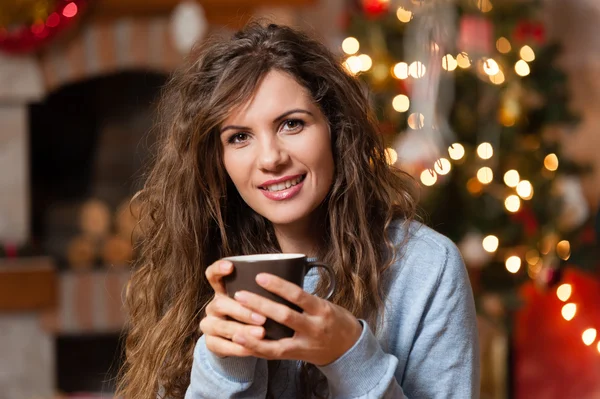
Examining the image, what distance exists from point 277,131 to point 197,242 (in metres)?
0.21

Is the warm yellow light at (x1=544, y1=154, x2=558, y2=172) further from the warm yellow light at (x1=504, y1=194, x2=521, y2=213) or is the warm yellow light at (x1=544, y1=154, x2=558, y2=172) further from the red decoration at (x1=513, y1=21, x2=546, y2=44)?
the red decoration at (x1=513, y1=21, x2=546, y2=44)

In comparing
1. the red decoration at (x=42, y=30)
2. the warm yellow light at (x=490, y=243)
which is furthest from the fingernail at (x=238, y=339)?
the red decoration at (x=42, y=30)

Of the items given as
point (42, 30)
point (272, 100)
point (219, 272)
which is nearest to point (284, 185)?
point (272, 100)

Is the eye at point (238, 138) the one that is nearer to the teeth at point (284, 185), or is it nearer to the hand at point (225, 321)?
the teeth at point (284, 185)

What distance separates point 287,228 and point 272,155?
0.52 ft

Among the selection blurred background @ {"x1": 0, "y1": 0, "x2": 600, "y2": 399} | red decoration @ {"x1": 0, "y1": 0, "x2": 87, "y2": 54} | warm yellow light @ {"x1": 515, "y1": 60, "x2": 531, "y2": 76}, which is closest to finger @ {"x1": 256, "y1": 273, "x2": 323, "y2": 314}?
blurred background @ {"x1": 0, "y1": 0, "x2": 600, "y2": 399}

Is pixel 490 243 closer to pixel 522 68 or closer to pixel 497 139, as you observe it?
pixel 497 139

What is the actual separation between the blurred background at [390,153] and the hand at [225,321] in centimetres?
134

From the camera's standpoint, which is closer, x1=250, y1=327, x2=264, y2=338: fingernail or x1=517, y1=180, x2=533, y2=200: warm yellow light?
x1=250, y1=327, x2=264, y2=338: fingernail

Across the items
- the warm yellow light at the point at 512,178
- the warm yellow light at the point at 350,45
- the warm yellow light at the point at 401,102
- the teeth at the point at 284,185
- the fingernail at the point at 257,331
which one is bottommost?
the warm yellow light at the point at 512,178

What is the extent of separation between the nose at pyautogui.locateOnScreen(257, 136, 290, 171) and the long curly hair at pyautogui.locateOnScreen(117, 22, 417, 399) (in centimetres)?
7

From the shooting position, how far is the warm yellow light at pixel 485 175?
2.78 metres

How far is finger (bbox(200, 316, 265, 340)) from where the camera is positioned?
89cm

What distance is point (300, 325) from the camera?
885 millimetres
